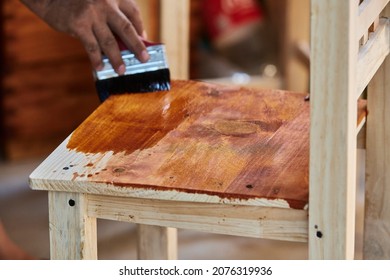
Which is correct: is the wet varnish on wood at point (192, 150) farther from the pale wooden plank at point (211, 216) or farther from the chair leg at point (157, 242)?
the chair leg at point (157, 242)

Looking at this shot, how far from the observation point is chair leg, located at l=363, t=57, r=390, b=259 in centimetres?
137

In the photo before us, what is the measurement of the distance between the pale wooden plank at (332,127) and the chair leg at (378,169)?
37 centimetres

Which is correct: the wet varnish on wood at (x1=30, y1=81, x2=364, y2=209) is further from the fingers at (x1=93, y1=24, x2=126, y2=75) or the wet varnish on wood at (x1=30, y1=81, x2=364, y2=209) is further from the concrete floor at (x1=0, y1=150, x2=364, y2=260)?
the concrete floor at (x1=0, y1=150, x2=364, y2=260)

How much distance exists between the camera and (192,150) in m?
1.20

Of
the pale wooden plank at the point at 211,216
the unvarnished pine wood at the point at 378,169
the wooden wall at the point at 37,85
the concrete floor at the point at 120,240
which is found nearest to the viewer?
the pale wooden plank at the point at 211,216

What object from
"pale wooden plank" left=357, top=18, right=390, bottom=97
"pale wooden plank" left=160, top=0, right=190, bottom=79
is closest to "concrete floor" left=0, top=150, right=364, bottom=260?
"pale wooden plank" left=160, top=0, right=190, bottom=79

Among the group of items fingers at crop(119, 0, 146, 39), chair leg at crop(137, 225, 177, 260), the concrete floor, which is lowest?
the concrete floor

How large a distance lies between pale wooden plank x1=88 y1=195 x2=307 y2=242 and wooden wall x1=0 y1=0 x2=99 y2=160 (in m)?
1.49

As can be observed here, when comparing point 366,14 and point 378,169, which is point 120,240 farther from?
point 366,14

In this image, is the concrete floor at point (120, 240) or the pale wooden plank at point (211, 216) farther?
the concrete floor at point (120, 240)

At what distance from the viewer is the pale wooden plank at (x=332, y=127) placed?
0.96 meters

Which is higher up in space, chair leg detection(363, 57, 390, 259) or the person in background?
the person in background

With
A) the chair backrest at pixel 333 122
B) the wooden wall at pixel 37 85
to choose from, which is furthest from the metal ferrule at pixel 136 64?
the wooden wall at pixel 37 85
